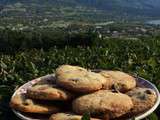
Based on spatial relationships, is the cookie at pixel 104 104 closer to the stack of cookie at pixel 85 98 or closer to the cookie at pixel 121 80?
the stack of cookie at pixel 85 98

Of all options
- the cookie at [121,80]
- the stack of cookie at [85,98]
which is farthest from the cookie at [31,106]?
the cookie at [121,80]

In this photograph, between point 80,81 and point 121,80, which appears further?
point 121,80

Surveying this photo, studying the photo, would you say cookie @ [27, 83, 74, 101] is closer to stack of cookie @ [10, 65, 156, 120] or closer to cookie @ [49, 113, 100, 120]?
stack of cookie @ [10, 65, 156, 120]

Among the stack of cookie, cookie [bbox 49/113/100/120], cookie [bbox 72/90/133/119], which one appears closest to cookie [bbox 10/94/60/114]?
the stack of cookie

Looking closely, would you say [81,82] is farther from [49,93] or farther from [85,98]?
[49,93]

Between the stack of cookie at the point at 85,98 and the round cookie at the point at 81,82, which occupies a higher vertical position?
the round cookie at the point at 81,82

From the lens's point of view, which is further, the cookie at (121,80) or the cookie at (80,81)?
the cookie at (121,80)


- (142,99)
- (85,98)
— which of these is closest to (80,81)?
(85,98)
